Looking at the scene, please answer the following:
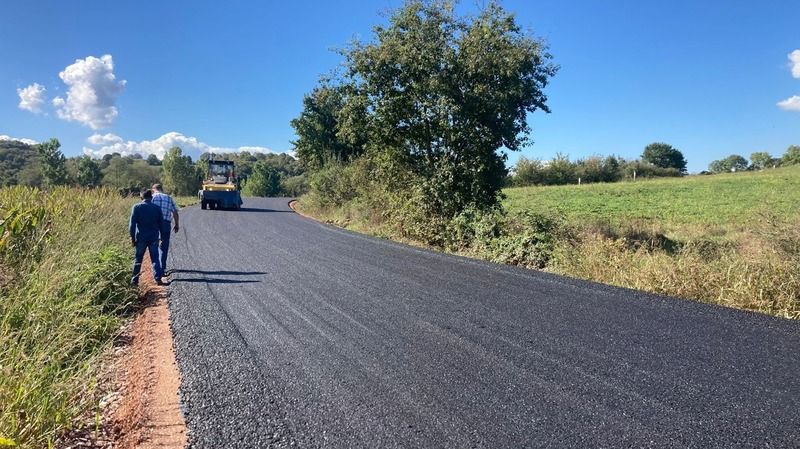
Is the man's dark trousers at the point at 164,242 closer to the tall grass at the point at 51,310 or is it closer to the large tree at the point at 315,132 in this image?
the tall grass at the point at 51,310

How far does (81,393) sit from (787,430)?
197 inches

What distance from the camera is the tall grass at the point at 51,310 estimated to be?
10.5 ft

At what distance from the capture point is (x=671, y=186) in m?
38.9

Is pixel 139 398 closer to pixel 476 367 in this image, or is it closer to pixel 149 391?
pixel 149 391

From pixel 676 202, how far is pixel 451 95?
71.1 ft

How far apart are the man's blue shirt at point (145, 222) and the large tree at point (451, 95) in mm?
7681

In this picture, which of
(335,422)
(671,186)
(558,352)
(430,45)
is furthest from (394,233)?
(671,186)

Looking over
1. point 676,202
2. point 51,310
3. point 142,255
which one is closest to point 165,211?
point 142,255

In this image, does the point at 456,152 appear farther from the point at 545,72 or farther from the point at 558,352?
the point at 558,352

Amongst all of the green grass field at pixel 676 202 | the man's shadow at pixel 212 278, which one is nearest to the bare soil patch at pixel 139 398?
the man's shadow at pixel 212 278

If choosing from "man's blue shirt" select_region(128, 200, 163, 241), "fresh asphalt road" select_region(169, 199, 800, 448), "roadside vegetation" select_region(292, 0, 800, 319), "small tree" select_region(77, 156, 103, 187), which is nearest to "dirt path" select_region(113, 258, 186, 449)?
"fresh asphalt road" select_region(169, 199, 800, 448)

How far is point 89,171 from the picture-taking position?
199 ft

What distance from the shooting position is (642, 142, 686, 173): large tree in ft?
330

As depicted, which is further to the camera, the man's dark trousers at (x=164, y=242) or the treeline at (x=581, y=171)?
the treeline at (x=581, y=171)
